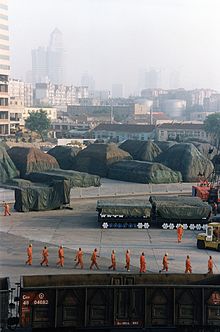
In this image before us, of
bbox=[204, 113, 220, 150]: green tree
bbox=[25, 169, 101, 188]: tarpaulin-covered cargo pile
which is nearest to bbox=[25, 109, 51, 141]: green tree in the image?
bbox=[204, 113, 220, 150]: green tree

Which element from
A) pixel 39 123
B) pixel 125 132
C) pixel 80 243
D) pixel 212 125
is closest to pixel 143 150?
pixel 80 243

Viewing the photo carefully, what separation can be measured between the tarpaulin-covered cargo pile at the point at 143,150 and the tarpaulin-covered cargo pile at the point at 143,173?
362 centimetres

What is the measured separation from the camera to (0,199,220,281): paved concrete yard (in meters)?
18.2

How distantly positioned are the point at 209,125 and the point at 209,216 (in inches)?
2168

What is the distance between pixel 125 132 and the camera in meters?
76.2

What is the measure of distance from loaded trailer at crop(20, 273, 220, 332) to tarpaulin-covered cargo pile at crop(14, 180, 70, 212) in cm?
1534

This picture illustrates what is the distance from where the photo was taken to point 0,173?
1416 inches

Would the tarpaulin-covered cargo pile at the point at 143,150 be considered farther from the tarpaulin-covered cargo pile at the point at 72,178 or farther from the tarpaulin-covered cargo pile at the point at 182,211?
the tarpaulin-covered cargo pile at the point at 182,211

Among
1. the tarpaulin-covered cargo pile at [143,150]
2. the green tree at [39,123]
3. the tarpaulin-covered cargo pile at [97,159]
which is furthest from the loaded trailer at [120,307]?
the green tree at [39,123]

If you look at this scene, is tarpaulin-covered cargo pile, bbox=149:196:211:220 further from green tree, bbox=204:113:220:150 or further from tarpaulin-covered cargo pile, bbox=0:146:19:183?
green tree, bbox=204:113:220:150

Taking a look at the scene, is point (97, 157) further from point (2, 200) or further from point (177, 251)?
point (177, 251)

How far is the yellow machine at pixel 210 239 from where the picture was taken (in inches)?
797

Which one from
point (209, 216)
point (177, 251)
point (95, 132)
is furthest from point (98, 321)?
point (95, 132)

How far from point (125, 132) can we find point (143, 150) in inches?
1274
